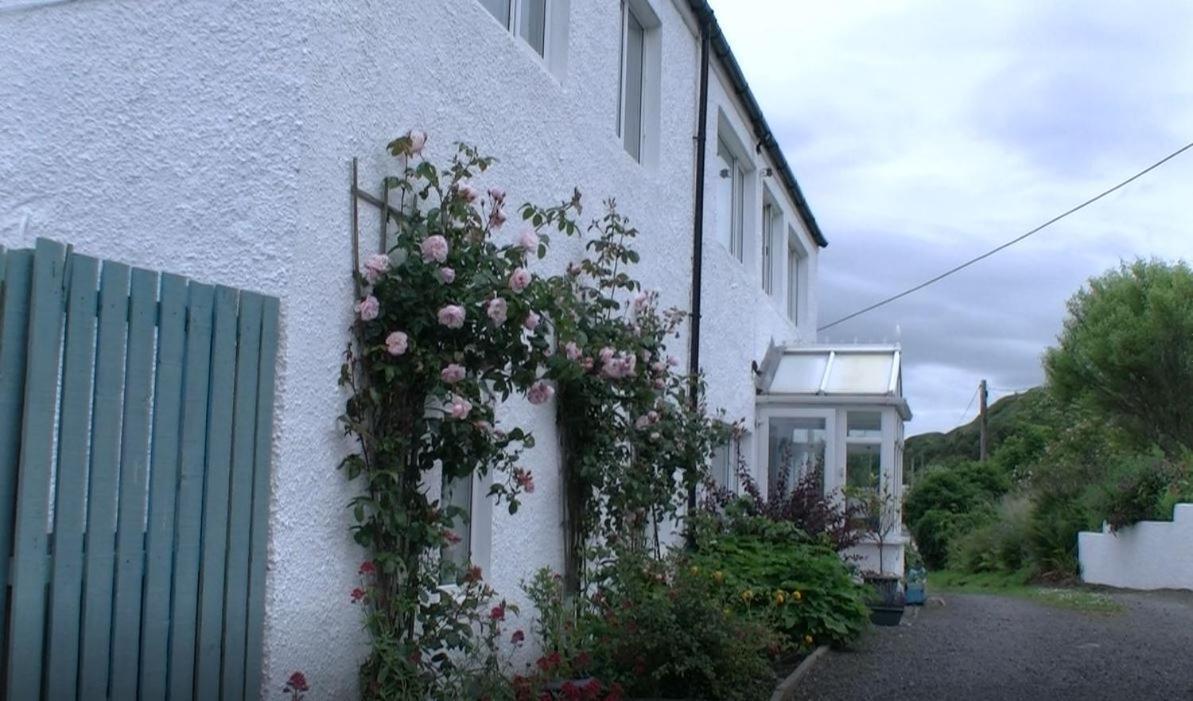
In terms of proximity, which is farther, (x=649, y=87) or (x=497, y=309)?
(x=649, y=87)

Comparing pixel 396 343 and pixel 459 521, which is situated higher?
pixel 396 343

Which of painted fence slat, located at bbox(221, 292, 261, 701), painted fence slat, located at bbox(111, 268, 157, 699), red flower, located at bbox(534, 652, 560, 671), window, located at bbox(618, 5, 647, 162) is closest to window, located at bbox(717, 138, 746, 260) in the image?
window, located at bbox(618, 5, 647, 162)

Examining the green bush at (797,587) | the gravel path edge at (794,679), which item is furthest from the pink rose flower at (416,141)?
the green bush at (797,587)

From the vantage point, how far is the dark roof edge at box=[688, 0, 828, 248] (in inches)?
481

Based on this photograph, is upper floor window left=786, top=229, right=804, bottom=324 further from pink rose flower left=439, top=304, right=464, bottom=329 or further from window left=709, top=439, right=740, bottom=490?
pink rose flower left=439, top=304, right=464, bottom=329

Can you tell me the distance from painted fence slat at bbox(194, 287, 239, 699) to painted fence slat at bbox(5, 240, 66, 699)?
0.74 meters

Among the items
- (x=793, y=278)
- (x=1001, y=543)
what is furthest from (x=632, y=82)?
(x=1001, y=543)

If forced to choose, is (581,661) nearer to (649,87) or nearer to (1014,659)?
(1014,659)

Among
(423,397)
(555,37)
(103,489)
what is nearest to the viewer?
(103,489)

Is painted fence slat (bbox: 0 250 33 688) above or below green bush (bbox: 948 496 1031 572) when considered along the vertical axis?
above

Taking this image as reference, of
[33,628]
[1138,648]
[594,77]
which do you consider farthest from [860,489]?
[33,628]

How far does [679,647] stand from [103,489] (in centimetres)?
420

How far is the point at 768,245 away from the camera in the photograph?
1855cm

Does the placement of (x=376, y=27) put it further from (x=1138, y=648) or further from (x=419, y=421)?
(x=1138, y=648)
